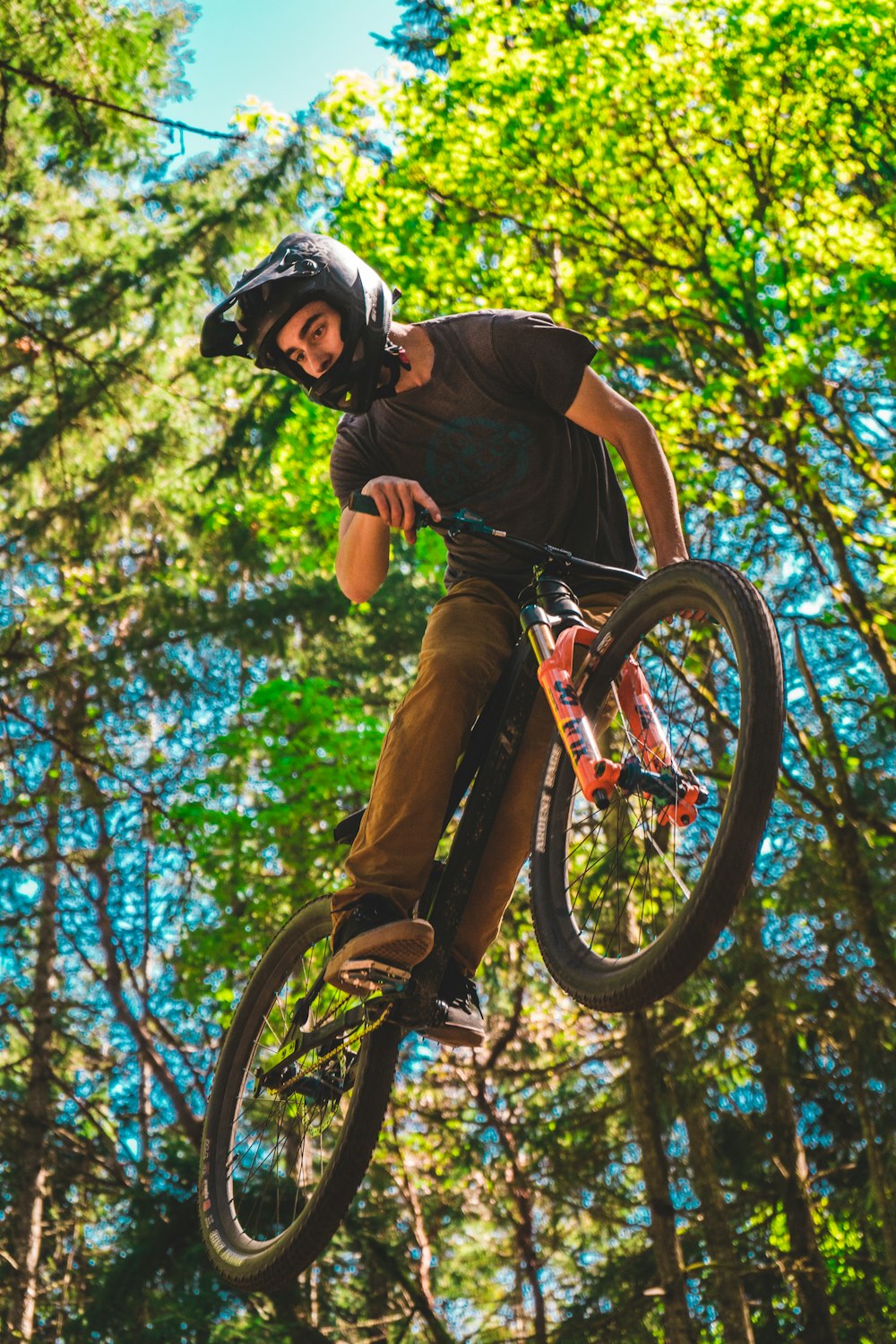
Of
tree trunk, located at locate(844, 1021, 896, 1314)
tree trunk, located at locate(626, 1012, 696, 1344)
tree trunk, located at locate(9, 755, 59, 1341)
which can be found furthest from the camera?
tree trunk, located at locate(9, 755, 59, 1341)

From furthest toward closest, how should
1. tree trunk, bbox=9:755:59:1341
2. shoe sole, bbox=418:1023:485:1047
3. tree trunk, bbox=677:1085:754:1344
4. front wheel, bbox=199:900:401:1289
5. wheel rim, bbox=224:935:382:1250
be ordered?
tree trunk, bbox=9:755:59:1341, tree trunk, bbox=677:1085:754:1344, wheel rim, bbox=224:935:382:1250, shoe sole, bbox=418:1023:485:1047, front wheel, bbox=199:900:401:1289

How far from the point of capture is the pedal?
2.88 metres

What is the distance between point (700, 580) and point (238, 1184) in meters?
2.48

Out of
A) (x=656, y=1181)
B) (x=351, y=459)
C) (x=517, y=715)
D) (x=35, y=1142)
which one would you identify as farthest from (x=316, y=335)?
(x=35, y=1142)

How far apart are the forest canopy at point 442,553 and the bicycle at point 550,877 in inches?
128

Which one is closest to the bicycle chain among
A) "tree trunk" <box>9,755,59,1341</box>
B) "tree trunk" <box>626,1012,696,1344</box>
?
"tree trunk" <box>626,1012,696,1344</box>

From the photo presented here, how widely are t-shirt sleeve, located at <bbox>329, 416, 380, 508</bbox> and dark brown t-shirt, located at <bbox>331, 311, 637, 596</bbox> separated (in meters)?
0.05

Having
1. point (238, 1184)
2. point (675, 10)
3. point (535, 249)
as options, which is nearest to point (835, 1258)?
point (238, 1184)

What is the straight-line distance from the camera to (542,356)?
314 cm

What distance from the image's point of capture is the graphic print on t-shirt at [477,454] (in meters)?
3.26

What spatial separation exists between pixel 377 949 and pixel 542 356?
155cm

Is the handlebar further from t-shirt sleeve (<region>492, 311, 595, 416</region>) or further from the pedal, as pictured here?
the pedal

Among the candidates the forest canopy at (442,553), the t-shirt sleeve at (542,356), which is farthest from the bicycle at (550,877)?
the forest canopy at (442,553)

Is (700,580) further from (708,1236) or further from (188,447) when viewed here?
(188,447)
